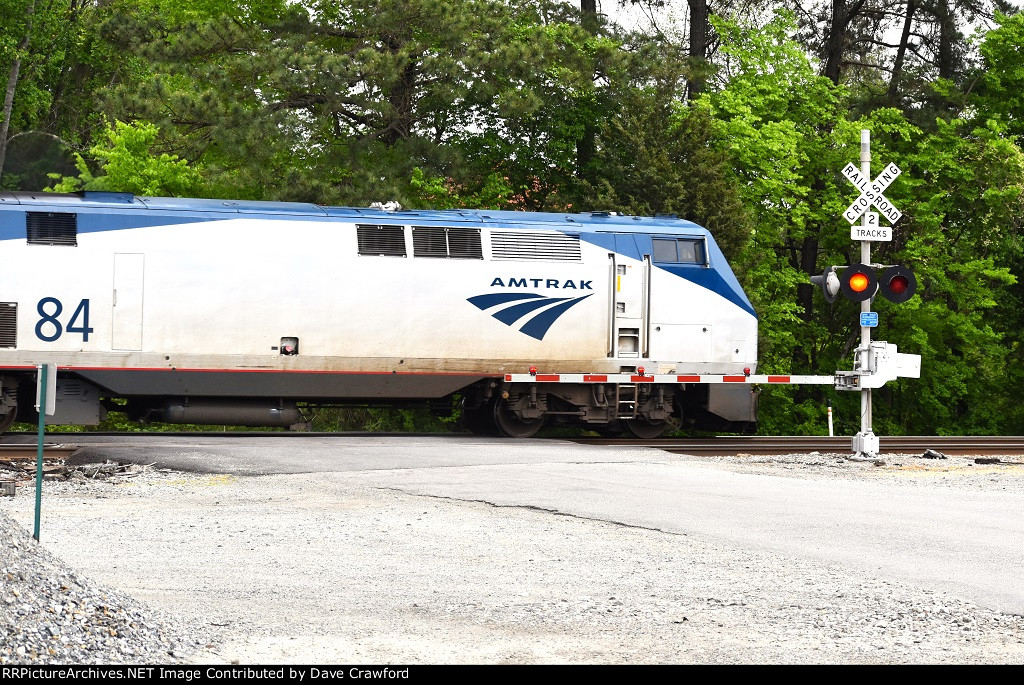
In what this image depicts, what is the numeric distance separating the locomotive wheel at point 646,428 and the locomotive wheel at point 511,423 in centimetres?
165

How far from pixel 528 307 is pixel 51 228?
740 centimetres

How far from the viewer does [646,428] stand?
22.7 metres

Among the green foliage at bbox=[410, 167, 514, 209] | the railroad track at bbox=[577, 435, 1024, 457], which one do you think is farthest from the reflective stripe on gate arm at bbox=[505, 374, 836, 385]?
the green foliage at bbox=[410, 167, 514, 209]

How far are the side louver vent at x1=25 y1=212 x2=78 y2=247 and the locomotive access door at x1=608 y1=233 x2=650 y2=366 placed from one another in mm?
8440

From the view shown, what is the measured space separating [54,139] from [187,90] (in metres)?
16.0

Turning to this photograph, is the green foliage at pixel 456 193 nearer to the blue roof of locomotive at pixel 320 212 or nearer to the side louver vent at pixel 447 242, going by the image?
the blue roof of locomotive at pixel 320 212

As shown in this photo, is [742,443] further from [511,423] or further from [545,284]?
[545,284]

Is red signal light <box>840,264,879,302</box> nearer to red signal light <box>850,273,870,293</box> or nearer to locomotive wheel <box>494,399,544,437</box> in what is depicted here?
red signal light <box>850,273,870,293</box>

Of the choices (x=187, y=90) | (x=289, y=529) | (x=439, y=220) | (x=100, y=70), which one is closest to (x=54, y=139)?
(x=100, y=70)

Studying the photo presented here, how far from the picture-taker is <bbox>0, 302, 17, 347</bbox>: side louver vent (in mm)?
18797

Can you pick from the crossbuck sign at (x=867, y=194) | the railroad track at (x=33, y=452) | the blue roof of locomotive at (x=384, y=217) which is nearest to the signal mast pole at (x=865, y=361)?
the crossbuck sign at (x=867, y=194)

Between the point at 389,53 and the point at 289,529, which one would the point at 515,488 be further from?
the point at 389,53

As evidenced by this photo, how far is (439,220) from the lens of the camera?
2105cm
